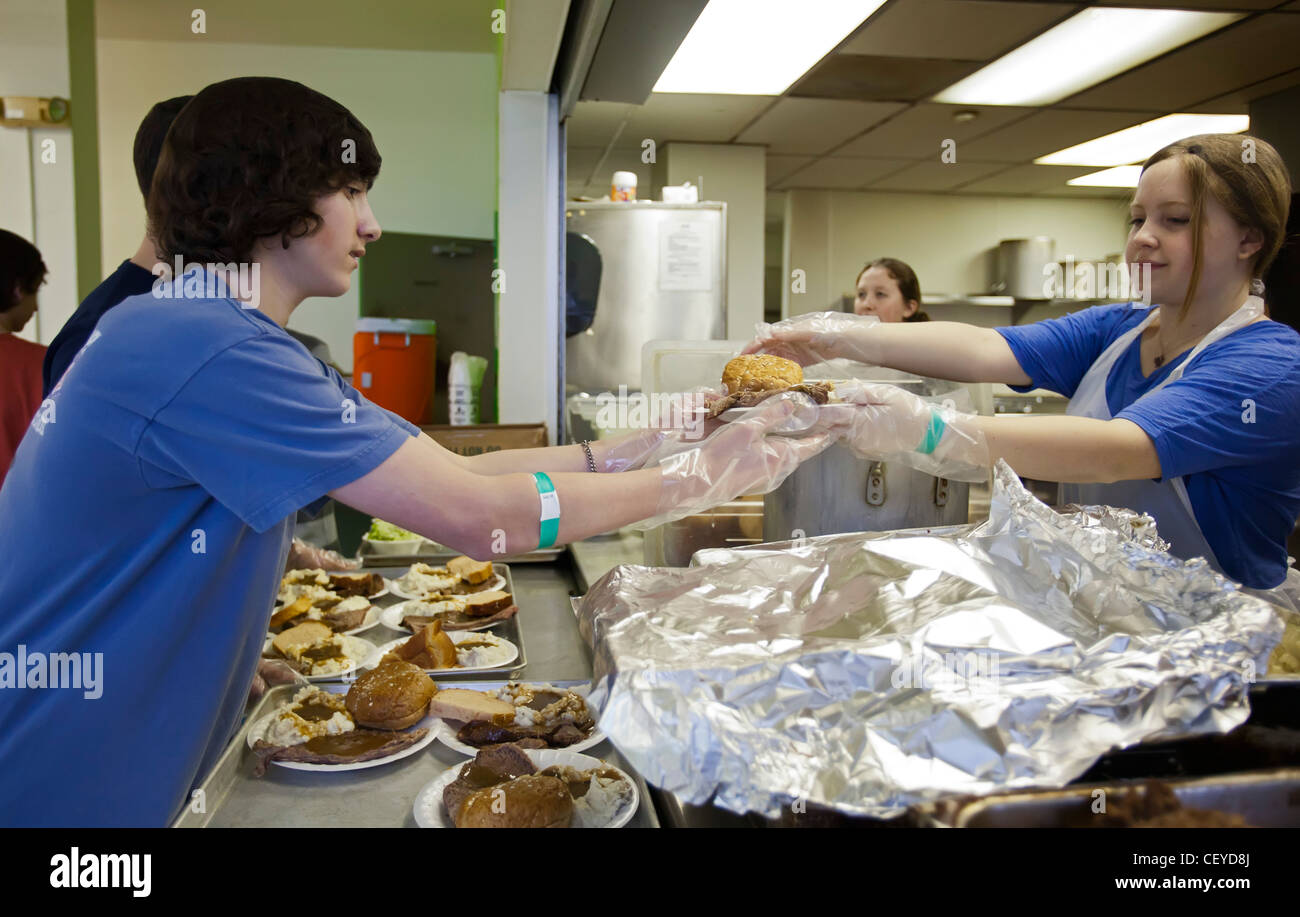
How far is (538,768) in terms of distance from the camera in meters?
1.32

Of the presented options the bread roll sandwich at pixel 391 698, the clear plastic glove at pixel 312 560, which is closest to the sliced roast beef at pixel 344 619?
the clear plastic glove at pixel 312 560

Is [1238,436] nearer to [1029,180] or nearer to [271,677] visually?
[271,677]

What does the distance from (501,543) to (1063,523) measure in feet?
2.43

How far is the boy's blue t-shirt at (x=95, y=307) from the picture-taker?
1.73 metres

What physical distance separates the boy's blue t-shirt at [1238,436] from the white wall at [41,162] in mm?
4645

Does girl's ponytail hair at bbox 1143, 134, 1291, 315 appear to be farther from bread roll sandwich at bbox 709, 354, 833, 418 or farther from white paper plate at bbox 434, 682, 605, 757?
white paper plate at bbox 434, 682, 605, 757

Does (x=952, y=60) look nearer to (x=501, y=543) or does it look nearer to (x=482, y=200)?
(x=482, y=200)

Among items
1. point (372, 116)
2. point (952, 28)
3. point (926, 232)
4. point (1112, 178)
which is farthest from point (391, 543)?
point (1112, 178)

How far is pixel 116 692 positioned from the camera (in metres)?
1.12

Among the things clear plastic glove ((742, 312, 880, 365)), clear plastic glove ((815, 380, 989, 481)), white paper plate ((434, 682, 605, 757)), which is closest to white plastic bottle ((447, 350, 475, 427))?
clear plastic glove ((742, 312, 880, 365))

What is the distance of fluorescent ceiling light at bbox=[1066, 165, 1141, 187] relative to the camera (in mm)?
7383

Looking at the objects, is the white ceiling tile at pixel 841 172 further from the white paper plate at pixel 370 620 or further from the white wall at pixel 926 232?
the white paper plate at pixel 370 620
